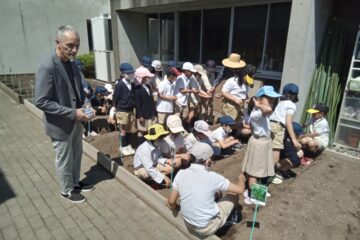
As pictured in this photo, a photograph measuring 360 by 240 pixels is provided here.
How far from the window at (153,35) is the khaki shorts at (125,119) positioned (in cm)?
657

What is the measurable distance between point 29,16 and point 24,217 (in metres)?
13.5

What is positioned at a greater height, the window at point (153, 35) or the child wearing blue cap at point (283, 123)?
the window at point (153, 35)

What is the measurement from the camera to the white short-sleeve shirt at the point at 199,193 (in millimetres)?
2588

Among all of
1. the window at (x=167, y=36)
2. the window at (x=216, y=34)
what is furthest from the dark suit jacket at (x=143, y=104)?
the window at (x=167, y=36)

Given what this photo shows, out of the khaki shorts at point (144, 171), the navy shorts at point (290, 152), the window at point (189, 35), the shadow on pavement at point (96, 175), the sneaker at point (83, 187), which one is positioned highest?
the window at point (189, 35)

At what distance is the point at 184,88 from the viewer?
226 inches

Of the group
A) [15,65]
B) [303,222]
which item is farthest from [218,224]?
[15,65]

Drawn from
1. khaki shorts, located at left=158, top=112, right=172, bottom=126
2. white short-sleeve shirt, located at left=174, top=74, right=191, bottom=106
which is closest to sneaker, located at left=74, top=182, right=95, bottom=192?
khaki shorts, located at left=158, top=112, right=172, bottom=126

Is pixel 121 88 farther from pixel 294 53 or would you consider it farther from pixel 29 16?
pixel 29 16

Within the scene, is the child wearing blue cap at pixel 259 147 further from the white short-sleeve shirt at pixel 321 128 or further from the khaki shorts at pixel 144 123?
the khaki shorts at pixel 144 123

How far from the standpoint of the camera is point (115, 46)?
10.7 m

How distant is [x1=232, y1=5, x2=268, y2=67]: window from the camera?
711 centimetres

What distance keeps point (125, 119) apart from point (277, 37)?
4.63 metres

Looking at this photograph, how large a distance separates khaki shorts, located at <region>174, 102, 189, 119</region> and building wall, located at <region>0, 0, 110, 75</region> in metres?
11.6
